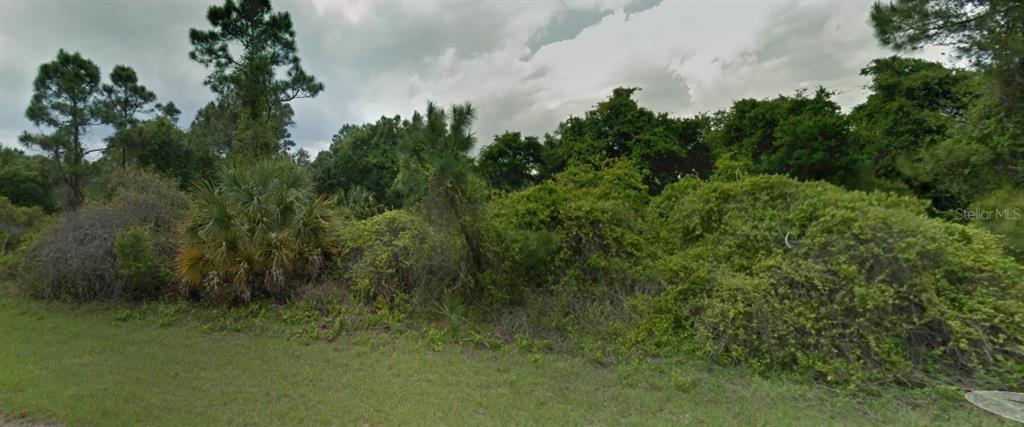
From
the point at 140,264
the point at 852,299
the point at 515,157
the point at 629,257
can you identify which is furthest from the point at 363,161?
the point at 852,299

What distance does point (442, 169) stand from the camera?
506 cm

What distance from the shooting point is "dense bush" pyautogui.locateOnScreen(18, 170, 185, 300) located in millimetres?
7562

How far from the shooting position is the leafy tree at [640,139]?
56.8ft

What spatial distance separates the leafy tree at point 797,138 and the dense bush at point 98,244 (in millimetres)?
15537

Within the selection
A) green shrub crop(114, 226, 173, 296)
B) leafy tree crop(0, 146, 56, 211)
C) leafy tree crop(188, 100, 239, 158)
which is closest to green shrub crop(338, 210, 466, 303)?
green shrub crop(114, 226, 173, 296)

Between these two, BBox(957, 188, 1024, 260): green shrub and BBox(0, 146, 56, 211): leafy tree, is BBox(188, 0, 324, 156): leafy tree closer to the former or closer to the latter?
BBox(0, 146, 56, 211): leafy tree

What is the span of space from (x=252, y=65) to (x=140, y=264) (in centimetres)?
1169

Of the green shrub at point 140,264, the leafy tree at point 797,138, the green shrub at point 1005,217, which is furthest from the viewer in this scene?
the leafy tree at point 797,138

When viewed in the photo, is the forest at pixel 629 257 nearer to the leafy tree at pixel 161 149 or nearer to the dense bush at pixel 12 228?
the dense bush at pixel 12 228

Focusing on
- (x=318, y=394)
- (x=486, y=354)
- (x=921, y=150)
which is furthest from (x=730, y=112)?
(x=318, y=394)

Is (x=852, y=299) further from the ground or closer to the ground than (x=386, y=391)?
further from the ground

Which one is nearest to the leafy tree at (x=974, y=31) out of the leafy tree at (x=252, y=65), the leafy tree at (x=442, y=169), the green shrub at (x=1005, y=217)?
the green shrub at (x=1005, y=217)

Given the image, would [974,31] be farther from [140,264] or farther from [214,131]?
[214,131]

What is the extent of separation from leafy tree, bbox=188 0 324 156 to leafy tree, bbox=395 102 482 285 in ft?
41.4
